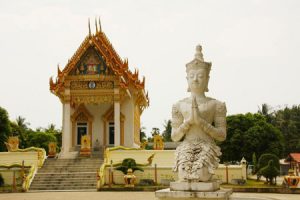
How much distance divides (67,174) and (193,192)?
15821 millimetres

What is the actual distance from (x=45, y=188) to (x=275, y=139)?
2301cm

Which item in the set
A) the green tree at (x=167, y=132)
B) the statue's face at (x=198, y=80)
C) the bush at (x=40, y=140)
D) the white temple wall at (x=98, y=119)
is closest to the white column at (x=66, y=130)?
the white temple wall at (x=98, y=119)

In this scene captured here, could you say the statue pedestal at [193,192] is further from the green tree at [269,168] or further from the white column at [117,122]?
→ the white column at [117,122]

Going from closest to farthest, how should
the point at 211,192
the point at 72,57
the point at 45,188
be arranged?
the point at 211,192, the point at 45,188, the point at 72,57

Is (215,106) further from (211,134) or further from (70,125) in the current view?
(70,125)

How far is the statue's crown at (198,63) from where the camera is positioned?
6551 mm

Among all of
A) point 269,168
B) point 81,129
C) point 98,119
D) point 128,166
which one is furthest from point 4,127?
point 269,168

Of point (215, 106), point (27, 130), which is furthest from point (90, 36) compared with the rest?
point (27, 130)

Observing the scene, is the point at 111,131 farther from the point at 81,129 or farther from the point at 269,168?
the point at 269,168

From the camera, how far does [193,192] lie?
5824 millimetres

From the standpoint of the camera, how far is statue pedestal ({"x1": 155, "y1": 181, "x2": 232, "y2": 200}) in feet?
18.7

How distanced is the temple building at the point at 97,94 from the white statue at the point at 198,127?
18519 millimetres

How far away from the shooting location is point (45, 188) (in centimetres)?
1920

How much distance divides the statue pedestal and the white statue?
108 mm
